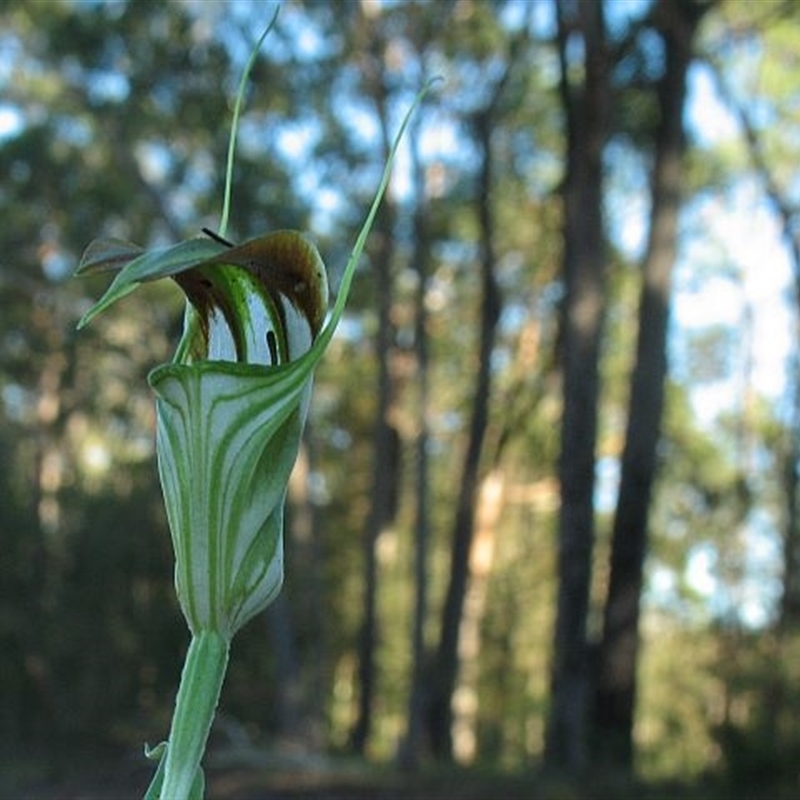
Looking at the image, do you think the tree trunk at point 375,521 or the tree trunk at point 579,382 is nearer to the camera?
the tree trunk at point 579,382

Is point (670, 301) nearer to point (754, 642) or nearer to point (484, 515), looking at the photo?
point (754, 642)

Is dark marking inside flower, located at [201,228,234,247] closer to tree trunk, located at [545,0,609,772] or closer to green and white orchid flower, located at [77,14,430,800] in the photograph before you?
green and white orchid flower, located at [77,14,430,800]

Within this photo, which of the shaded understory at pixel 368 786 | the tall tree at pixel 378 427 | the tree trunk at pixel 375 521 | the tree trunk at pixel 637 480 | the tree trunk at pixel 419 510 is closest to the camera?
the shaded understory at pixel 368 786

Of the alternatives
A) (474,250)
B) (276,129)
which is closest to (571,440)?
(276,129)

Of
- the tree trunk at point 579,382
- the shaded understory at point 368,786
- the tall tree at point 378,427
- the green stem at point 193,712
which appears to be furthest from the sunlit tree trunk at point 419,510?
the green stem at point 193,712

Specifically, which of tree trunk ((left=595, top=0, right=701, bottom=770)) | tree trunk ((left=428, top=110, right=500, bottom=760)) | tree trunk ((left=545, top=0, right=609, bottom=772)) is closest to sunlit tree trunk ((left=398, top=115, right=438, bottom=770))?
tree trunk ((left=428, top=110, right=500, bottom=760))

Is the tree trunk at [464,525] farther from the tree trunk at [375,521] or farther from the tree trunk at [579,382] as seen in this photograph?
the tree trunk at [579,382]

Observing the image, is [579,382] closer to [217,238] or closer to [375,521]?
[375,521]

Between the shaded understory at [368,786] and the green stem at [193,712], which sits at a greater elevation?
the green stem at [193,712]
